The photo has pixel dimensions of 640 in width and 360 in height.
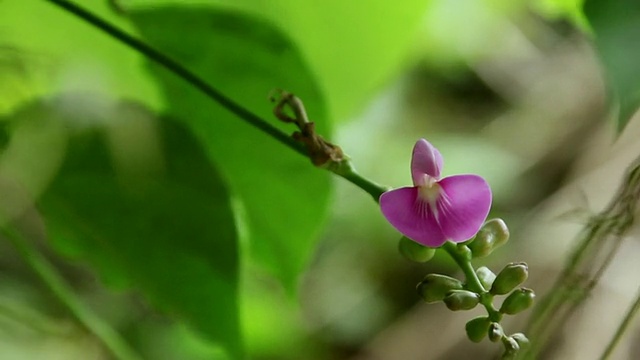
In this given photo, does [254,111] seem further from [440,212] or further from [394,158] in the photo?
[394,158]

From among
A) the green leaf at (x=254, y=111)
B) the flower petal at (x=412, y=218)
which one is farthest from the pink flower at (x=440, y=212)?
the green leaf at (x=254, y=111)

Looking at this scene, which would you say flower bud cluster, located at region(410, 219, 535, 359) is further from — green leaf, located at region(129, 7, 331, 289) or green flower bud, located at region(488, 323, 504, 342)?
green leaf, located at region(129, 7, 331, 289)

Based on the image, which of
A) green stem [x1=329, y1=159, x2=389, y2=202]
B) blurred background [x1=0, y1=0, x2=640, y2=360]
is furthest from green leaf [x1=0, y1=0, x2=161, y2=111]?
green stem [x1=329, y1=159, x2=389, y2=202]

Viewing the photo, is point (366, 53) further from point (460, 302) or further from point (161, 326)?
point (161, 326)

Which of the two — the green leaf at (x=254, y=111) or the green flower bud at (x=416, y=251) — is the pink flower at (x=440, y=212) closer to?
the green flower bud at (x=416, y=251)

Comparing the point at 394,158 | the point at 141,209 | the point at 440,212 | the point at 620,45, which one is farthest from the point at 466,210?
the point at 394,158

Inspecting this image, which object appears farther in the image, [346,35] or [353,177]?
[346,35]
